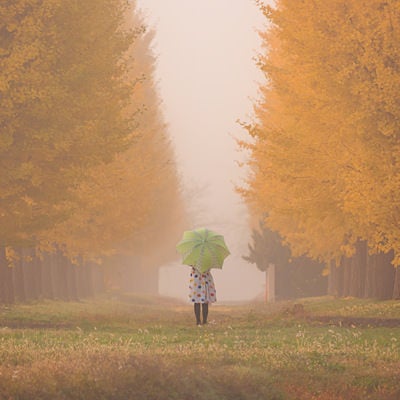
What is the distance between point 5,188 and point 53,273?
1463 cm

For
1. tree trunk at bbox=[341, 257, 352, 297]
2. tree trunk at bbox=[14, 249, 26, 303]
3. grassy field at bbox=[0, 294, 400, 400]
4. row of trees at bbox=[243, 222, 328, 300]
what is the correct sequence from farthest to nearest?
row of trees at bbox=[243, 222, 328, 300] → tree trunk at bbox=[341, 257, 352, 297] → tree trunk at bbox=[14, 249, 26, 303] → grassy field at bbox=[0, 294, 400, 400]

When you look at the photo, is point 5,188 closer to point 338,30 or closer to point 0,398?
point 338,30

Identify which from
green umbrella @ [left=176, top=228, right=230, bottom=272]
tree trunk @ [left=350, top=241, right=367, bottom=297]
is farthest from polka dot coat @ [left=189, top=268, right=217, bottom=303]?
tree trunk @ [left=350, top=241, right=367, bottom=297]

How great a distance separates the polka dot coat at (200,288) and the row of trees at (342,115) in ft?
11.4

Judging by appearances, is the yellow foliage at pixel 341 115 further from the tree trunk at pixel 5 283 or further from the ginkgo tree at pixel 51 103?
the tree trunk at pixel 5 283

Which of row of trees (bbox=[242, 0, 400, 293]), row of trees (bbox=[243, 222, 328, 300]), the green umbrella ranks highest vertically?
row of trees (bbox=[242, 0, 400, 293])

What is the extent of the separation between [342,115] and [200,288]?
216 inches

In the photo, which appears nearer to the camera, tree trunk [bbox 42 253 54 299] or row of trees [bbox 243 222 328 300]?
tree trunk [bbox 42 253 54 299]

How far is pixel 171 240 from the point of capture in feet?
198

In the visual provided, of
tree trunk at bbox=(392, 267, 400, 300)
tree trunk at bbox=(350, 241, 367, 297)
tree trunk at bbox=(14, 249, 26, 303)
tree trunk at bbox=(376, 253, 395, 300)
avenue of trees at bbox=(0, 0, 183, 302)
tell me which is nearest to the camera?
avenue of trees at bbox=(0, 0, 183, 302)

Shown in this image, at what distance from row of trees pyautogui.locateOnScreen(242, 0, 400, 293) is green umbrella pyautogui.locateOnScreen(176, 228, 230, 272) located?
295 centimetres

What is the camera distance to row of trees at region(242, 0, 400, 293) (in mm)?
17578

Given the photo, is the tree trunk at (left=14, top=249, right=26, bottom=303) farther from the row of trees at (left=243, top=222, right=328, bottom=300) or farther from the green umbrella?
the row of trees at (left=243, top=222, right=328, bottom=300)

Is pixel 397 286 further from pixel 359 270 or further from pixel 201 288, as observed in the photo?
pixel 201 288
